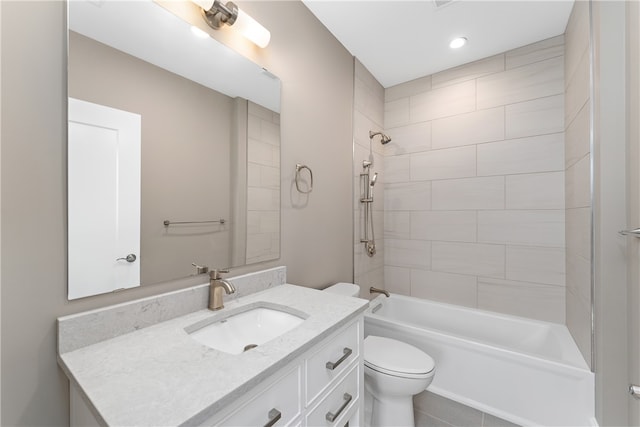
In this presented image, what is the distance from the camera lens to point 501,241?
2.21 meters

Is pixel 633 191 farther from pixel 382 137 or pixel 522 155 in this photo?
pixel 382 137

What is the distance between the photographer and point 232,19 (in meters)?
1.19

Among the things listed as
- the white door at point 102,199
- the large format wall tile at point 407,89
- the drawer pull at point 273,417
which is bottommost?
the drawer pull at point 273,417

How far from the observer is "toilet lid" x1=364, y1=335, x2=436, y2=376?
1450mm

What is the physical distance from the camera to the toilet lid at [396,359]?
57.1 inches

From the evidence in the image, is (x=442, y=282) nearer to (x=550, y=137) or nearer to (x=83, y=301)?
(x=550, y=137)

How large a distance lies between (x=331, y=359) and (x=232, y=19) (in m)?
1.46

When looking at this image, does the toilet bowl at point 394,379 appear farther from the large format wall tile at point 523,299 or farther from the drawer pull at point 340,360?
the large format wall tile at point 523,299

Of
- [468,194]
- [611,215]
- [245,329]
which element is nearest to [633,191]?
[611,215]

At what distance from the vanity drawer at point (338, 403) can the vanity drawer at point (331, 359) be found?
1.9 inches

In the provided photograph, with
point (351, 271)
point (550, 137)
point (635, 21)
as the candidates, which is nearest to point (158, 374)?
point (351, 271)

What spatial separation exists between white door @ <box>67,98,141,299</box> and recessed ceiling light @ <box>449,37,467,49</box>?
223 centimetres

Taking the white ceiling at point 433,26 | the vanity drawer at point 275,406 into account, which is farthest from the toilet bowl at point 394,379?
the white ceiling at point 433,26

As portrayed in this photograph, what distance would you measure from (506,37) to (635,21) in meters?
1.05
